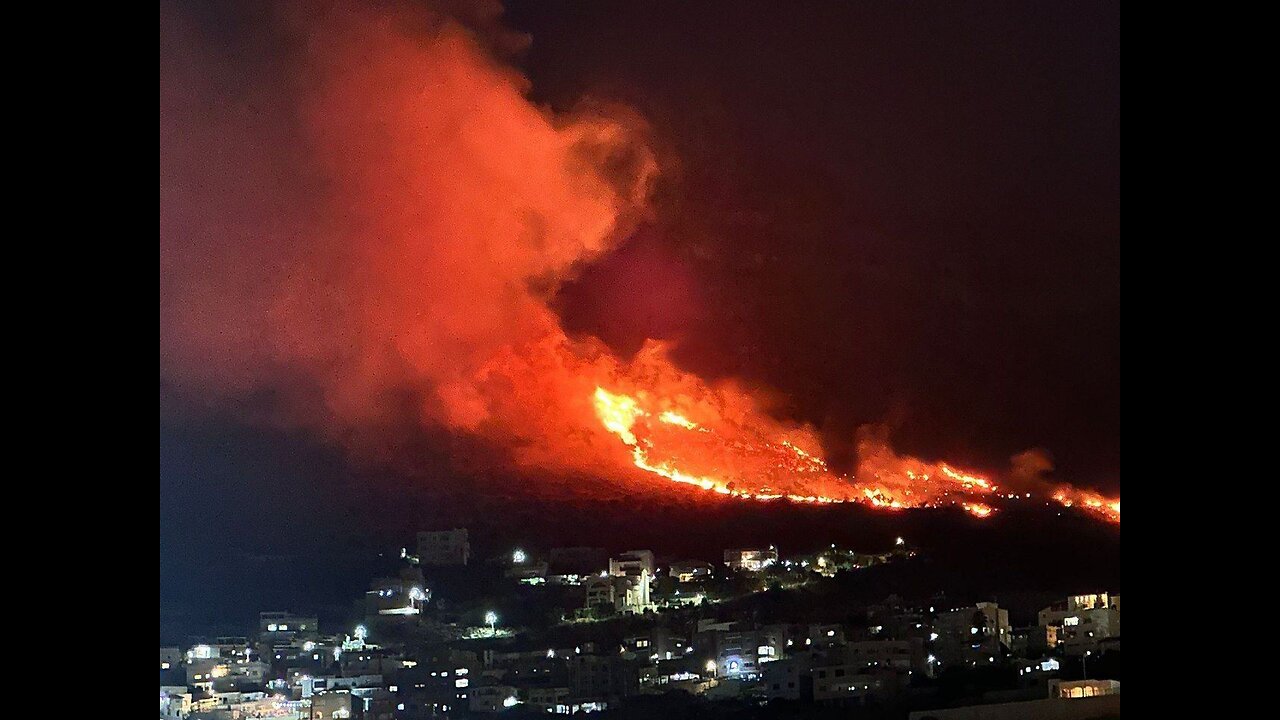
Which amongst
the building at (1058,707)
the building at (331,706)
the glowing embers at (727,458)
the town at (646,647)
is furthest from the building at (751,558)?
the building at (331,706)

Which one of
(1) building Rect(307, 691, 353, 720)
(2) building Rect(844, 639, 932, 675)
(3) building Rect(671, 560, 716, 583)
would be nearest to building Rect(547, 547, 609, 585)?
(3) building Rect(671, 560, 716, 583)

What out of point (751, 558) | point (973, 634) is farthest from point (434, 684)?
point (973, 634)

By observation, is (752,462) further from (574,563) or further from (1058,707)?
(1058,707)

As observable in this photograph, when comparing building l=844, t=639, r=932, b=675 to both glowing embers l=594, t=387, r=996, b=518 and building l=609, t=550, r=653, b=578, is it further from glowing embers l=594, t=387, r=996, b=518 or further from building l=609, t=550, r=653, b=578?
building l=609, t=550, r=653, b=578

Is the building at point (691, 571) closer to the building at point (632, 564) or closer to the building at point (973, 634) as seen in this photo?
the building at point (632, 564)
